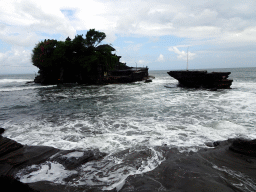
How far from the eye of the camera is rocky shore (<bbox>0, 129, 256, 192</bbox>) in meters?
3.17

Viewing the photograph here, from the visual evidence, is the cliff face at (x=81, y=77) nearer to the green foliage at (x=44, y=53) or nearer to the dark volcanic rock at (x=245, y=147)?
the green foliage at (x=44, y=53)

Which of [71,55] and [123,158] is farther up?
[71,55]

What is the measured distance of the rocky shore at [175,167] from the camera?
3172 millimetres

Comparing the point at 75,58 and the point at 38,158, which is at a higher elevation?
the point at 75,58

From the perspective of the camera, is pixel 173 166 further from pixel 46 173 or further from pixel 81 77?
pixel 81 77

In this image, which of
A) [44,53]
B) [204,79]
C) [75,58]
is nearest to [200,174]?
[204,79]

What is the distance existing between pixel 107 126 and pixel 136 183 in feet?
14.1

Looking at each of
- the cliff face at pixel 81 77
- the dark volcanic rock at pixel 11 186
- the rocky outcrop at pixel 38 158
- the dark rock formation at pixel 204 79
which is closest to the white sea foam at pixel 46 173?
the rocky outcrop at pixel 38 158

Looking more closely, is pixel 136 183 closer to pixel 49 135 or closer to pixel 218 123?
pixel 49 135

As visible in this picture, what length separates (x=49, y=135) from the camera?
6.25 metres

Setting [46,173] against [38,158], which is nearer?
[46,173]

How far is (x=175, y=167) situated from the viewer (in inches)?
152

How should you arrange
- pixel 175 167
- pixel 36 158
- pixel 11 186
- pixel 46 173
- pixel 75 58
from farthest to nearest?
pixel 75 58, pixel 36 158, pixel 175 167, pixel 46 173, pixel 11 186

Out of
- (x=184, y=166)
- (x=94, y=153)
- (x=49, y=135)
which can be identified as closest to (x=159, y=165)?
(x=184, y=166)
